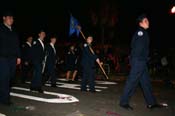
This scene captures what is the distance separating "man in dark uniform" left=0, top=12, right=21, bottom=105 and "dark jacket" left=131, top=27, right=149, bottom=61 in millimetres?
2811

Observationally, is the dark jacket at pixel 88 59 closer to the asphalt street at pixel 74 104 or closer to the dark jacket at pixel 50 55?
the asphalt street at pixel 74 104

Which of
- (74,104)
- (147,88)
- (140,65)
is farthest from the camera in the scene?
(74,104)

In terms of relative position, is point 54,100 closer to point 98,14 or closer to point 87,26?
point 98,14

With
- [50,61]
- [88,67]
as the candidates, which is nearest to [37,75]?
[50,61]

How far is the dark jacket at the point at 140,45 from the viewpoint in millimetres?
6953

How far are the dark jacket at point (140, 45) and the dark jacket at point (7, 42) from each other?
2.80 m

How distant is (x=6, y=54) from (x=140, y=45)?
3.10 meters

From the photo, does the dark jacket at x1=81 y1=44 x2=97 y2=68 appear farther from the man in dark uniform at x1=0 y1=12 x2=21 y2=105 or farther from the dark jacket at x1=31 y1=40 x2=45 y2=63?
the man in dark uniform at x1=0 y1=12 x2=21 y2=105

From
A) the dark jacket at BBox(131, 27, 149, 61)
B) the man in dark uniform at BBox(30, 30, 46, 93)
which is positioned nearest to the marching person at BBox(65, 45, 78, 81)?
the man in dark uniform at BBox(30, 30, 46, 93)

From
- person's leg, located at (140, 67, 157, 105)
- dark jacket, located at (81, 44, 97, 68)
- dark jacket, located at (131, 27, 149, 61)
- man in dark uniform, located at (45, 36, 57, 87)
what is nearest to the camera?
dark jacket, located at (131, 27, 149, 61)

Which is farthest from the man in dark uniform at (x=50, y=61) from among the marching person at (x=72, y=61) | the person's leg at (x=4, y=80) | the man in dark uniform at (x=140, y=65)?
the man in dark uniform at (x=140, y=65)

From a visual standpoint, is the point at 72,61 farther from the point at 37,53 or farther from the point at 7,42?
the point at 7,42

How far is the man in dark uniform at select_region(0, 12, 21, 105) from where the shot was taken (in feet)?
23.9

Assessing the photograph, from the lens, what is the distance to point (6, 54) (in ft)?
24.1
